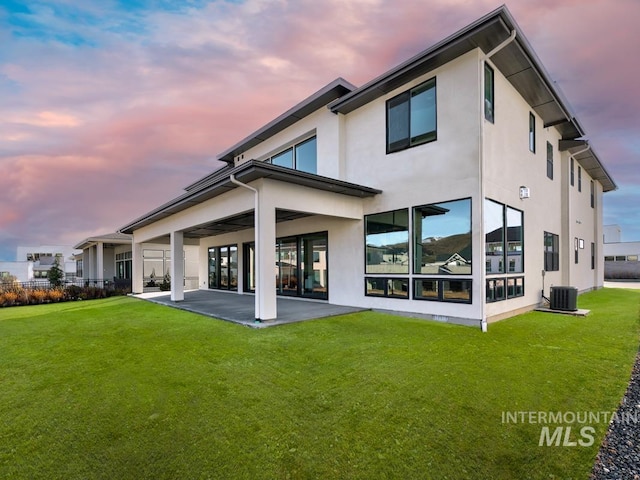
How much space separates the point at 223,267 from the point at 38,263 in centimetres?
4822

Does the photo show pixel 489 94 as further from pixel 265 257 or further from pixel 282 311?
pixel 282 311

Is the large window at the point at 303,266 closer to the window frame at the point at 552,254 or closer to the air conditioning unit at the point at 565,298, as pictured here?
the air conditioning unit at the point at 565,298

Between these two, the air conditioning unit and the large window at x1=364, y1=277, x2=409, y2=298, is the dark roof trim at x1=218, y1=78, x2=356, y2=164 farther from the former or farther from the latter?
the air conditioning unit

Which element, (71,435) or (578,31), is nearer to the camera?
(71,435)

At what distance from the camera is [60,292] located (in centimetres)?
1447

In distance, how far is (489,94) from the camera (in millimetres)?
7988

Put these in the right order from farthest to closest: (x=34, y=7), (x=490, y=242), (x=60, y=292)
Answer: (x=60, y=292) → (x=490, y=242) → (x=34, y=7)

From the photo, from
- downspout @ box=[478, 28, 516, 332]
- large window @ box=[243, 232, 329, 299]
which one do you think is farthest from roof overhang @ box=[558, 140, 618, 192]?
large window @ box=[243, 232, 329, 299]

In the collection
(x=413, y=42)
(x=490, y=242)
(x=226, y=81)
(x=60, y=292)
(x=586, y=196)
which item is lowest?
(x=60, y=292)

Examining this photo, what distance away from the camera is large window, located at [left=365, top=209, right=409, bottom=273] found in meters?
8.71

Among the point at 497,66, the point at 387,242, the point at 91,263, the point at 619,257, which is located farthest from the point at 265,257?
the point at 619,257

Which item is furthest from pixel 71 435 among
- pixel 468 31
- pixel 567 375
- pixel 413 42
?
pixel 413 42

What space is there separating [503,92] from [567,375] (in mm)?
7273

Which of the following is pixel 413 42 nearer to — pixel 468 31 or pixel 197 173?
pixel 468 31
